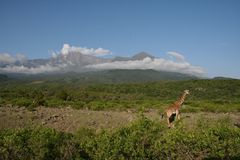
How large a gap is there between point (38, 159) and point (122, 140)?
2.51 meters

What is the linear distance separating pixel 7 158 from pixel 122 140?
3.33 m

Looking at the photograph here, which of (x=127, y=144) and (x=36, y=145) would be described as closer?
(x=36, y=145)

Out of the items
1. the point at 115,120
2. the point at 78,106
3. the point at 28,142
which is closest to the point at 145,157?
the point at 28,142

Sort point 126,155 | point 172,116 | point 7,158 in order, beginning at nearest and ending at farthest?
point 7,158, point 126,155, point 172,116

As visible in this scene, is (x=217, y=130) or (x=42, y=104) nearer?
(x=217, y=130)

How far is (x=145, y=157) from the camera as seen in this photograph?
33.7 feet

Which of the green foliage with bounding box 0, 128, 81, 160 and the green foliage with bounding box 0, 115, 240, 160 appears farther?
the green foliage with bounding box 0, 115, 240, 160

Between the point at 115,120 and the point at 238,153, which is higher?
the point at 238,153

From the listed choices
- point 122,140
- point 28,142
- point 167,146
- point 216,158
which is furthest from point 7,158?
point 216,158

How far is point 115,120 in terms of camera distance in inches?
970

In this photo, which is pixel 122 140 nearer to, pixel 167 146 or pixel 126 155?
pixel 126 155

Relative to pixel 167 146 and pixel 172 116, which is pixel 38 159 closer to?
pixel 167 146

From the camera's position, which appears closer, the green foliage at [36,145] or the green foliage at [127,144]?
the green foliage at [36,145]

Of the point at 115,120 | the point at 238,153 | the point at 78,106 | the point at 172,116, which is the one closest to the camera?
the point at 238,153
